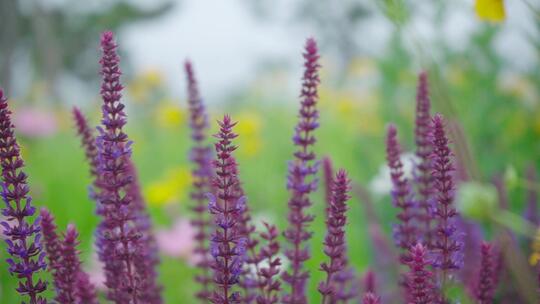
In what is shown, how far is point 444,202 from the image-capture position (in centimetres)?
83

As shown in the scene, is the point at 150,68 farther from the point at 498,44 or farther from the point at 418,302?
the point at 418,302

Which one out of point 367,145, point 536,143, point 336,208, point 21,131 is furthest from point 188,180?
point 21,131

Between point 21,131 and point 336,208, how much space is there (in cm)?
425

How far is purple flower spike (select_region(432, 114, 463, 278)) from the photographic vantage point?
780 mm

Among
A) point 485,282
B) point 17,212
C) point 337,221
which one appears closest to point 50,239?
point 17,212

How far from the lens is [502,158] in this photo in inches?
114

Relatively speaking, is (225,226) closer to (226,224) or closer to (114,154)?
(226,224)

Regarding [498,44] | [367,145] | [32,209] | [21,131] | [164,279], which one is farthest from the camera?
[21,131]

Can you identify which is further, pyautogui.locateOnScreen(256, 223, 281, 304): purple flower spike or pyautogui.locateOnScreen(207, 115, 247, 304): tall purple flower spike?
pyautogui.locateOnScreen(256, 223, 281, 304): purple flower spike

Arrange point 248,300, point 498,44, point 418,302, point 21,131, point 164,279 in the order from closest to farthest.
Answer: point 418,302 → point 248,300 → point 164,279 → point 498,44 → point 21,131

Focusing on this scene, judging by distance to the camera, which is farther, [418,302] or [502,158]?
[502,158]

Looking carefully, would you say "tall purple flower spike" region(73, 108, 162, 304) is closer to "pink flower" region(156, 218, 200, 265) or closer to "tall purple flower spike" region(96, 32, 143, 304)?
"tall purple flower spike" region(96, 32, 143, 304)

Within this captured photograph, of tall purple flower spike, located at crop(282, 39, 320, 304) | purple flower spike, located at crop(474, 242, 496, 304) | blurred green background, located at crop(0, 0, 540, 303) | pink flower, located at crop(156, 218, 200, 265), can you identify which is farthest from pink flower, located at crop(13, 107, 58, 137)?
purple flower spike, located at crop(474, 242, 496, 304)

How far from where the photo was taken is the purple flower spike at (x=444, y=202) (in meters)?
0.78
